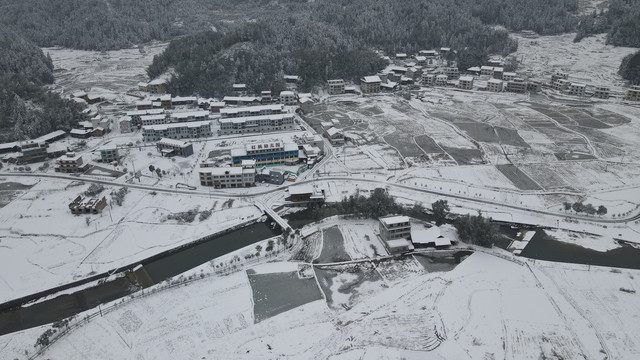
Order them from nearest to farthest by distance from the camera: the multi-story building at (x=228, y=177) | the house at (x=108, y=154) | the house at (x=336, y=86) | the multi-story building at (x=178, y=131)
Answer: the multi-story building at (x=228, y=177)
the house at (x=108, y=154)
the multi-story building at (x=178, y=131)
the house at (x=336, y=86)

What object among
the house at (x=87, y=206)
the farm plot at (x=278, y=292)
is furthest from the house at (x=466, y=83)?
the house at (x=87, y=206)

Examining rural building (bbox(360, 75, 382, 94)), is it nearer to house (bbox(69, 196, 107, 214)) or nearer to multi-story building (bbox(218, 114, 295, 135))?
multi-story building (bbox(218, 114, 295, 135))

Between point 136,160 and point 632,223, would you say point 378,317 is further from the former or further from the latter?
point 136,160

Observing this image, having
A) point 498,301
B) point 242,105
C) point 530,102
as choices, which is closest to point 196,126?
point 242,105

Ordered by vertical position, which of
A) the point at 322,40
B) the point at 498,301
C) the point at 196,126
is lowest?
the point at 498,301

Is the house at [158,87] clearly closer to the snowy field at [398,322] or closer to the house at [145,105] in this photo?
the house at [145,105]
